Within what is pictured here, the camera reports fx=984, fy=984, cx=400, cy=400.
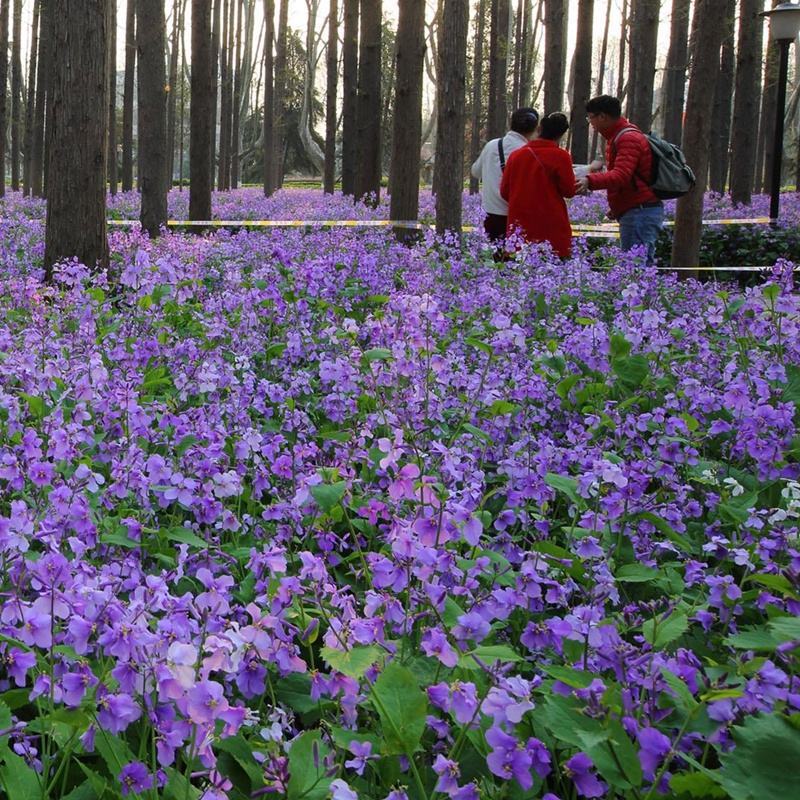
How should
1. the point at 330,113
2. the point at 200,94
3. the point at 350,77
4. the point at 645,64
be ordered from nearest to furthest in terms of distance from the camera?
the point at 200,94, the point at 645,64, the point at 350,77, the point at 330,113

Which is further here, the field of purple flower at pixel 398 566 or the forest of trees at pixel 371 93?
the forest of trees at pixel 371 93

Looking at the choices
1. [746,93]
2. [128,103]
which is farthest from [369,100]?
[128,103]

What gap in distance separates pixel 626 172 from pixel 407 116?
4294 millimetres

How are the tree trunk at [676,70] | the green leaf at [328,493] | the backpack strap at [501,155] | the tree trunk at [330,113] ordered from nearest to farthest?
the green leaf at [328,493] → the backpack strap at [501,155] → the tree trunk at [676,70] → the tree trunk at [330,113]

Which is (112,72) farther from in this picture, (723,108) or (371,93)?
(723,108)

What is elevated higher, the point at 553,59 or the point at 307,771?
the point at 553,59

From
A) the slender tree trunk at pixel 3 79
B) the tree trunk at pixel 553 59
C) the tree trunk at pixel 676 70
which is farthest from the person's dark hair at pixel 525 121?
the slender tree trunk at pixel 3 79

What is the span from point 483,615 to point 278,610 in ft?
1.24

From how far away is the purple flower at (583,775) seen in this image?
1.47 m

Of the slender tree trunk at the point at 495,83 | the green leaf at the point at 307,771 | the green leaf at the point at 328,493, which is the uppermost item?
the slender tree trunk at the point at 495,83

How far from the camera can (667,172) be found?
7805 mm

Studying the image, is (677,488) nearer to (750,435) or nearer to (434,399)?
(750,435)

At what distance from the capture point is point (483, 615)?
180 cm

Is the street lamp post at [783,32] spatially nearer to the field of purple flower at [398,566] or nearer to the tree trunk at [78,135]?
the tree trunk at [78,135]
